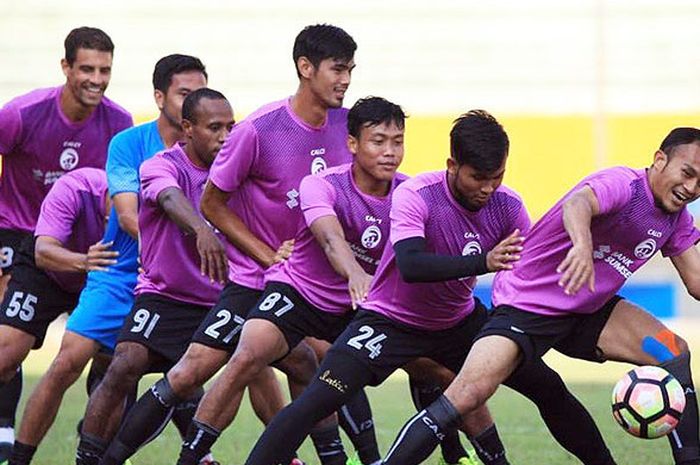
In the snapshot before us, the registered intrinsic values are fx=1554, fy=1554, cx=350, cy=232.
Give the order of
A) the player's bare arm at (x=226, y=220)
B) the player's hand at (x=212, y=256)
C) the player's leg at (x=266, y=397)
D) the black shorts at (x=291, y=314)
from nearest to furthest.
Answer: the black shorts at (x=291, y=314)
the player's hand at (x=212, y=256)
the player's bare arm at (x=226, y=220)
the player's leg at (x=266, y=397)

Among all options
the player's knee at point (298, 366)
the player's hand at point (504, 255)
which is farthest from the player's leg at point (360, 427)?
the player's hand at point (504, 255)

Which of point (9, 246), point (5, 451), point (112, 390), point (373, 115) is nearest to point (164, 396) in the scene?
point (112, 390)

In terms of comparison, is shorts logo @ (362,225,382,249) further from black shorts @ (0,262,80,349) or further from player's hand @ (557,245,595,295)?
black shorts @ (0,262,80,349)

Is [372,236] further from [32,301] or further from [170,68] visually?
[32,301]

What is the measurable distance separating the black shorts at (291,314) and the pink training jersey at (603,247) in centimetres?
84

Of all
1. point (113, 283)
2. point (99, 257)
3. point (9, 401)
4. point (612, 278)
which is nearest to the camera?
point (612, 278)

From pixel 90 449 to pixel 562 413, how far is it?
2368mm

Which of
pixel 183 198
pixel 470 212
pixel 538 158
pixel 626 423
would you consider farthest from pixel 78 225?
pixel 538 158

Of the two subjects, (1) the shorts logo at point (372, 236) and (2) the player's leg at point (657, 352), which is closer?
(2) the player's leg at point (657, 352)

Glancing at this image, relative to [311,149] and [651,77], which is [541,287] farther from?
[651,77]

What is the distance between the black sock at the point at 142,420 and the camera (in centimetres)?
742

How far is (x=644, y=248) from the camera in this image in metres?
6.95

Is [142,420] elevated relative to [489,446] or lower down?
elevated

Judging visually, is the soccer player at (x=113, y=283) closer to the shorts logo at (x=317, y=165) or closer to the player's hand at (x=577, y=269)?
the shorts logo at (x=317, y=165)
